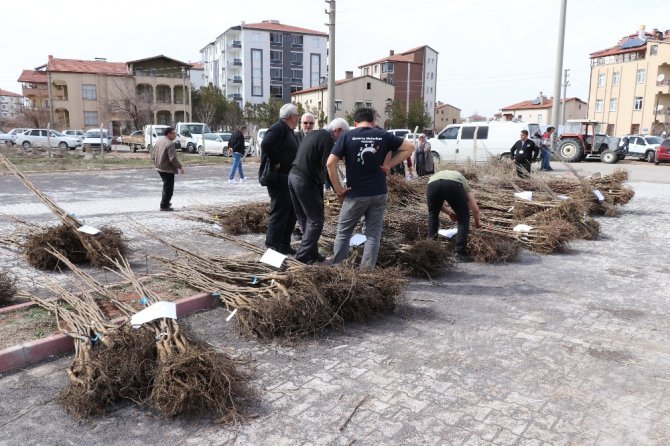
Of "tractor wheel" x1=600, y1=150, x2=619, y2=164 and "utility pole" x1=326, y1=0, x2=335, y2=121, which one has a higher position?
"utility pole" x1=326, y1=0, x2=335, y2=121

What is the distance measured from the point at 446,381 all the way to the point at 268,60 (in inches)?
3388

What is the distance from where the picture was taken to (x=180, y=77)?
224 ft

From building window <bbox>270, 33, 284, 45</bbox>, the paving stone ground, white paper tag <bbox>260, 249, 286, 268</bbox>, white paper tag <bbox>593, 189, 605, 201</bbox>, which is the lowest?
the paving stone ground

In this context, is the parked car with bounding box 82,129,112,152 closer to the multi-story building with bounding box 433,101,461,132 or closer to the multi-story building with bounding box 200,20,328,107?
the multi-story building with bounding box 200,20,328,107

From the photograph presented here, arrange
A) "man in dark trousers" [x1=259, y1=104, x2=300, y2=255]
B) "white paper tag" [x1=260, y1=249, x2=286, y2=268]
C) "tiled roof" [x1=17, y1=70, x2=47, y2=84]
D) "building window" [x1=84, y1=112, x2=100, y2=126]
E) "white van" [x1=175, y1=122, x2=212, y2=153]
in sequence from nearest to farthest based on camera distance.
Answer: "white paper tag" [x1=260, y1=249, x2=286, y2=268], "man in dark trousers" [x1=259, y1=104, x2=300, y2=255], "white van" [x1=175, y1=122, x2=212, y2=153], "building window" [x1=84, y1=112, x2=100, y2=126], "tiled roof" [x1=17, y1=70, x2=47, y2=84]

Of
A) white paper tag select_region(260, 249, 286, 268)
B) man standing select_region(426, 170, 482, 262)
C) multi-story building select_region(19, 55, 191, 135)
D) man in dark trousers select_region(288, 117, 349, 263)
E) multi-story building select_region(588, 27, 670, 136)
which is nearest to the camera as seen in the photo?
white paper tag select_region(260, 249, 286, 268)

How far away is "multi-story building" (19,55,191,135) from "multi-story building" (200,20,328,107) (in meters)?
16.8

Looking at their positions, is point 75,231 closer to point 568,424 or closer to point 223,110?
point 568,424

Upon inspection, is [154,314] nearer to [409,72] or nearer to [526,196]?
[526,196]

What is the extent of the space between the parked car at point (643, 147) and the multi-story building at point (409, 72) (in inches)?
1844

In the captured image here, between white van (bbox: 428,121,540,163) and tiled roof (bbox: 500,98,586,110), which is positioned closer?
white van (bbox: 428,121,540,163)

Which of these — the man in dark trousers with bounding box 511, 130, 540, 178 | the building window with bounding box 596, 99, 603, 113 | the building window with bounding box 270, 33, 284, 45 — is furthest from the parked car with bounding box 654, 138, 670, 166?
the building window with bounding box 270, 33, 284, 45

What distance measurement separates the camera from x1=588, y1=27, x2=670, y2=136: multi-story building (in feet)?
185

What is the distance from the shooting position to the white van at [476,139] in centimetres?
2192
